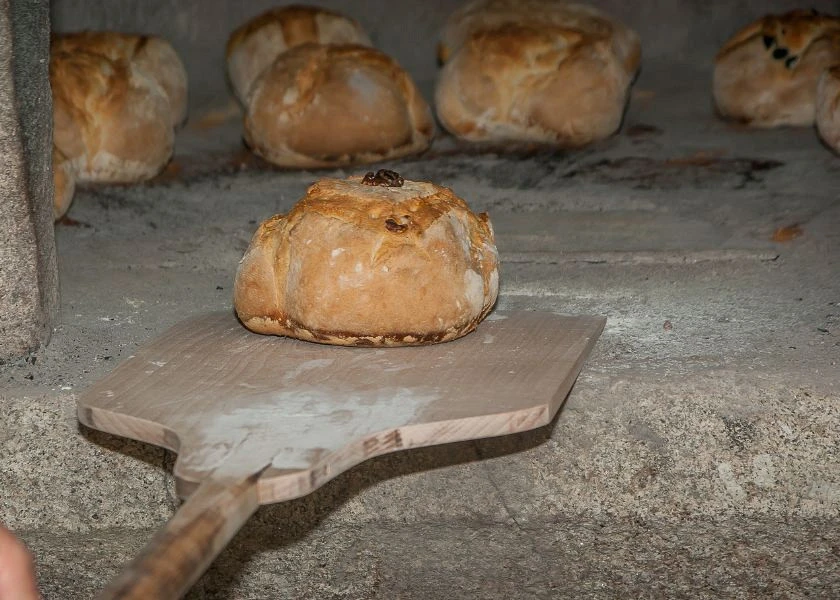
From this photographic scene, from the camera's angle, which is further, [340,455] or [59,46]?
[59,46]

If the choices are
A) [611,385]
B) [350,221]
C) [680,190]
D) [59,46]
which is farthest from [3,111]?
[680,190]

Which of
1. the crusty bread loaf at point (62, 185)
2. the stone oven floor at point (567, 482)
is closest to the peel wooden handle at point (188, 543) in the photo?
the stone oven floor at point (567, 482)

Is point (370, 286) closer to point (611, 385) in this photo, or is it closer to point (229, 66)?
point (611, 385)

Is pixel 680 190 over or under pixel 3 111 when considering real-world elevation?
under

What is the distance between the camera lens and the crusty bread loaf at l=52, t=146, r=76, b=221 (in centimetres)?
308

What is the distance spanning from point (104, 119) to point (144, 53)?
63 centimetres

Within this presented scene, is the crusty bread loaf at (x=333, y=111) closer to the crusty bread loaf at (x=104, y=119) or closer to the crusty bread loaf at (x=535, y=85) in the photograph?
the crusty bread loaf at (x=535, y=85)

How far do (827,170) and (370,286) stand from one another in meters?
2.11

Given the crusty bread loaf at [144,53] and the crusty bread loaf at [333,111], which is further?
the crusty bread loaf at [144,53]

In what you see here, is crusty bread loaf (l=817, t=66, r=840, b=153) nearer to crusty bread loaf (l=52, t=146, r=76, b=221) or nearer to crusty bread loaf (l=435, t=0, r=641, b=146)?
crusty bread loaf (l=435, t=0, r=641, b=146)

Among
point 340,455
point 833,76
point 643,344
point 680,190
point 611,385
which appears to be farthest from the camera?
point 833,76

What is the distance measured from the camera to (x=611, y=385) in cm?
208

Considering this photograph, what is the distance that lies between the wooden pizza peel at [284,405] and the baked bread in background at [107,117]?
1642mm

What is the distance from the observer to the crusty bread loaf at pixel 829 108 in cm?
357
